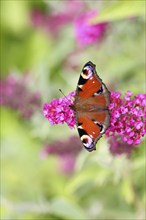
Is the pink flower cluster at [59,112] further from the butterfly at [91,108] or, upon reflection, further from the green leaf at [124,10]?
the green leaf at [124,10]

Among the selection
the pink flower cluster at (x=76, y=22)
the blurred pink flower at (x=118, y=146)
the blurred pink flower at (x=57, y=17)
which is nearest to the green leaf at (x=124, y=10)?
the pink flower cluster at (x=76, y=22)

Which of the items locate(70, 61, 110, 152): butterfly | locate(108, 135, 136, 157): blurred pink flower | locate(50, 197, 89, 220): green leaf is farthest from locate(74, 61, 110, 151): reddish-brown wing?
locate(50, 197, 89, 220): green leaf

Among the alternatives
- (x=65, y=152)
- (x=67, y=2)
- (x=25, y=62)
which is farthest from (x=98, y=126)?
(x=25, y=62)

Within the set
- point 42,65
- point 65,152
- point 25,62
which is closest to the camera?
point 65,152

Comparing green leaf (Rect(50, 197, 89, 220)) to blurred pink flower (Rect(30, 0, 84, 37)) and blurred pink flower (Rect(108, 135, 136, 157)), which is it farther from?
blurred pink flower (Rect(30, 0, 84, 37))

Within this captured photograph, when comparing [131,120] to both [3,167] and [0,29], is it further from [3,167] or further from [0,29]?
[0,29]

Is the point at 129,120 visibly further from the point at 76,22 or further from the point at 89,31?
the point at 76,22
